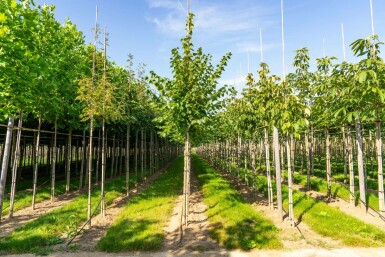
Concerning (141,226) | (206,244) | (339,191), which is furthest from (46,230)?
(339,191)

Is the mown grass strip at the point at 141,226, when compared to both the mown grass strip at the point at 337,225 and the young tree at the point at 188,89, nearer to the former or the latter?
the young tree at the point at 188,89

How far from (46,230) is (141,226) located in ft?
11.5

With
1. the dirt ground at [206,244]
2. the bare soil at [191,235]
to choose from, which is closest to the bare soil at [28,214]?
the dirt ground at [206,244]

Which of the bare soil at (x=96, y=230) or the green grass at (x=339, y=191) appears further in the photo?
the green grass at (x=339, y=191)

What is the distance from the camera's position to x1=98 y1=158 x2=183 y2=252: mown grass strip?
29.7 feet

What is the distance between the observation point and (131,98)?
18.3 meters

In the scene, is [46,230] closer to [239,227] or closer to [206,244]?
[206,244]

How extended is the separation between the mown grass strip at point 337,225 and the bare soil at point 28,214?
11.9 m

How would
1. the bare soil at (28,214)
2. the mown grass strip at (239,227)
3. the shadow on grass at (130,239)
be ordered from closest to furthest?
the shadow on grass at (130,239) → the mown grass strip at (239,227) → the bare soil at (28,214)

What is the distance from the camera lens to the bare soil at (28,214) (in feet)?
37.4

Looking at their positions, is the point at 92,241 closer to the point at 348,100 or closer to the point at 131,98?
the point at 131,98

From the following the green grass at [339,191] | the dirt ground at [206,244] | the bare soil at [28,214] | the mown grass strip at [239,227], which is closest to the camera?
the dirt ground at [206,244]

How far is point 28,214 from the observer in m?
13.4

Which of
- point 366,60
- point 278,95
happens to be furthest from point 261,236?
point 366,60
